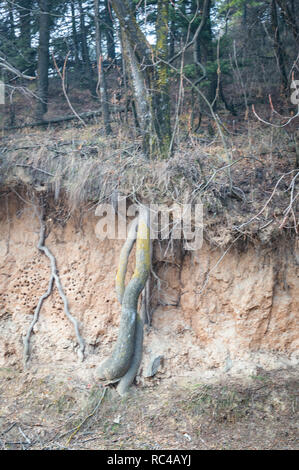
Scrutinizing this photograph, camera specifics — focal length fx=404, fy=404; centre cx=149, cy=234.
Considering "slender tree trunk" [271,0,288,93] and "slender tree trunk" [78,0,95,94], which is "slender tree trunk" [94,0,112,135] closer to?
"slender tree trunk" [78,0,95,94]

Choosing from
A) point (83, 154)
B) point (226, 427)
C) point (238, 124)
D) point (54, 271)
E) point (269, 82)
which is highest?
point (269, 82)

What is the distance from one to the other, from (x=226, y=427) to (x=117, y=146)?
4.72m

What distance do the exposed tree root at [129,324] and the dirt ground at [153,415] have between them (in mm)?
241

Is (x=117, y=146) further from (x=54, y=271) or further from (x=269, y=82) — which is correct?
(x=269, y=82)

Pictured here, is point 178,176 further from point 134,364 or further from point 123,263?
point 134,364

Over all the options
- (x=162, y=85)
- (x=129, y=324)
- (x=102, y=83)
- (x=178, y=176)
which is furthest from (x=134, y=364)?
(x=102, y=83)

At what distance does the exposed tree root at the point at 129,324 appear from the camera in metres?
5.69

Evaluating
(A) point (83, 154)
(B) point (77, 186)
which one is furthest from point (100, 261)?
(A) point (83, 154)

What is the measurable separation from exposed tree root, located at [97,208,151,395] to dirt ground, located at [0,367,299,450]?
24 centimetres

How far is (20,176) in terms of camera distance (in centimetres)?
645

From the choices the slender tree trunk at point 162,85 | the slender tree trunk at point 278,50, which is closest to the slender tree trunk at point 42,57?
the slender tree trunk at point 162,85

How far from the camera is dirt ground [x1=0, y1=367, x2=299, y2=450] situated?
5.07m

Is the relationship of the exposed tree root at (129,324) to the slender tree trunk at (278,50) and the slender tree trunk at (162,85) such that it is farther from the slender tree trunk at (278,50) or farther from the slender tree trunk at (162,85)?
the slender tree trunk at (278,50)

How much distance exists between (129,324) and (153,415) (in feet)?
4.06
